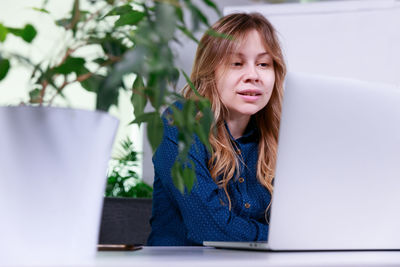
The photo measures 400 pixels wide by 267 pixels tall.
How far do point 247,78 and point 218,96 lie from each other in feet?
0.40

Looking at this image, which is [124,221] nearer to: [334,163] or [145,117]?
[334,163]

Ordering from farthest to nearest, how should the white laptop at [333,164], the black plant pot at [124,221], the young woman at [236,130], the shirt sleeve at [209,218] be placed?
the black plant pot at [124,221]
the young woman at [236,130]
the shirt sleeve at [209,218]
the white laptop at [333,164]

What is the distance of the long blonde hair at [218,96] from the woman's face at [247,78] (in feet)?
0.06

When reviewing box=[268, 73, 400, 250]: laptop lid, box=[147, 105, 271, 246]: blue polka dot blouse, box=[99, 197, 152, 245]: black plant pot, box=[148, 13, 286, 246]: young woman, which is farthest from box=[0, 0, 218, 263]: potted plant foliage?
box=[99, 197, 152, 245]: black plant pot

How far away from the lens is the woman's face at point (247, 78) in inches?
67.7

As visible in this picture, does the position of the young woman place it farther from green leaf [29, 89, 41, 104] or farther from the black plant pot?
the black plant pot

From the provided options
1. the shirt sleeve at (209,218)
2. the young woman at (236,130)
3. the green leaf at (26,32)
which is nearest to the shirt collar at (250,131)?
the young woman at (236,130)

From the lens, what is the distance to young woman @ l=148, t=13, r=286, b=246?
5.32ft

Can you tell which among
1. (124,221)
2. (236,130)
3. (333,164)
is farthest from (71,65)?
(124,221)

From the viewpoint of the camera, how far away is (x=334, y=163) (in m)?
0.96

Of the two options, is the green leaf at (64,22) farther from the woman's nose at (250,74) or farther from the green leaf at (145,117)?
the woman's nose at (250,74)

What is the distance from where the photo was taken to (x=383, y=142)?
100cm

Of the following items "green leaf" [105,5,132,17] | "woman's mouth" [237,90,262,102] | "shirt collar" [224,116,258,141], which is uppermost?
"woman's mouth" [237,90,262,102]

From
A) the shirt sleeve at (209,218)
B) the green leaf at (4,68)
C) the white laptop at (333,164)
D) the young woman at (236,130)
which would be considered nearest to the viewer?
the green leaf at (4,68)
